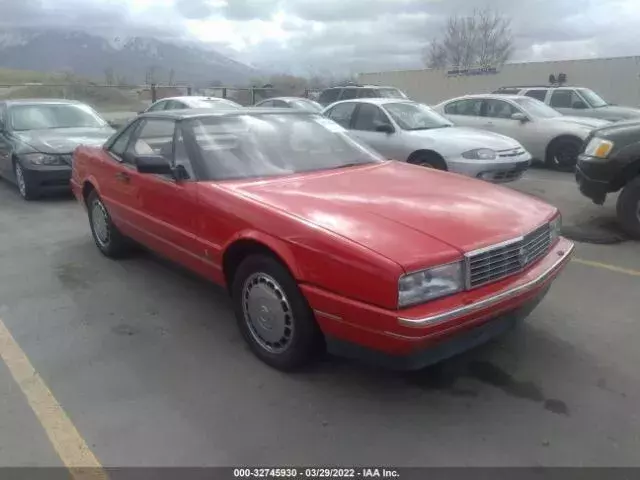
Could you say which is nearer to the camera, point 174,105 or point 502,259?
point 502,259

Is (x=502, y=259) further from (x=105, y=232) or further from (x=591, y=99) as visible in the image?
(x=591, y=99)

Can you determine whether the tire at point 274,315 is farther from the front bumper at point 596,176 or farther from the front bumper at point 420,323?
the front bumper at point 596,176

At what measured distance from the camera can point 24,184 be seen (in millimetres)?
7777

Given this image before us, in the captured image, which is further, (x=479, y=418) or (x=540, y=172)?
(x=540, y=172)

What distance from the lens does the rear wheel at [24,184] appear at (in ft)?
25.2

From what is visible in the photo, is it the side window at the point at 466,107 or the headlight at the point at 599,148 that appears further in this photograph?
the side window at the point at 466,107

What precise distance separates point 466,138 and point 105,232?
4.98 m

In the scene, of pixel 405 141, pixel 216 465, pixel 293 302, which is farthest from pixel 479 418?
pixel 405 141

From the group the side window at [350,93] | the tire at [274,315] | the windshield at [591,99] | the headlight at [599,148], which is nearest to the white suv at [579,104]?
the windshield at [591,99]

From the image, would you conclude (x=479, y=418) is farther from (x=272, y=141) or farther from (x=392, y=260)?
(x=272, y=141)

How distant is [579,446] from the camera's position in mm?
2531

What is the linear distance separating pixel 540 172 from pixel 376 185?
7.80 meters

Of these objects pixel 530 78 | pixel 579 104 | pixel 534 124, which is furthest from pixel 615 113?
pixel 530 78

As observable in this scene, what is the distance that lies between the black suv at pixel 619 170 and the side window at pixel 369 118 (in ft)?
10.4
